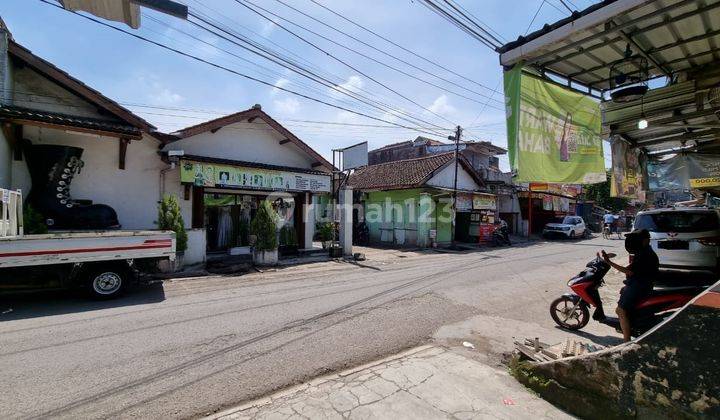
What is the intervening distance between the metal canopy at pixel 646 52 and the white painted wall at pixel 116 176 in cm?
1209

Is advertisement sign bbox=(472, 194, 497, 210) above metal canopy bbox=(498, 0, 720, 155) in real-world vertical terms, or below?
below

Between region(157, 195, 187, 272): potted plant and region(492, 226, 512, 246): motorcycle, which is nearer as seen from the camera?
region(157, 195, 187, 272): potted plant

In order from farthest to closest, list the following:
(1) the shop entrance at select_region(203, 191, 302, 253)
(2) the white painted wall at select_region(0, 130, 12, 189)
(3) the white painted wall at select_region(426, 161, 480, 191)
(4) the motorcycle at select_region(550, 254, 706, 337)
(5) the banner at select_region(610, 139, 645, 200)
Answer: (3) the white painted wall at select_region(426, 161, 480, 191), (1) the shop entrance at select_region(203, 191, 302, 253), (2) the white painted wall at select_region(0, 130, 12, 189), (5) the banner at select_region(610, 139, 645, 200), (4) the motorcycle at select_region(550, 254, 706, 337)

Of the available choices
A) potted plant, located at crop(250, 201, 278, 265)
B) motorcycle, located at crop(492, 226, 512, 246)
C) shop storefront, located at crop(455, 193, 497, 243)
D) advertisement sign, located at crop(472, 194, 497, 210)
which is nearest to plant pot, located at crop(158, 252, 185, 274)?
potted plant, located at crop(250, 201, 278, 265)

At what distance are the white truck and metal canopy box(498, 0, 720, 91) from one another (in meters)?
8.21

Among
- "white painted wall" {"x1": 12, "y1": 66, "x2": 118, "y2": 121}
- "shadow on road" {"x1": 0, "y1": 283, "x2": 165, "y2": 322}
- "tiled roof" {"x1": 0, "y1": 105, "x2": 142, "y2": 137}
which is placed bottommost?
"shadow on road" {"x1": 0, "y1": 283, "x2": 165, "y2": 322}

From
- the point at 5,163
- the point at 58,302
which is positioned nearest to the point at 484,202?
the point at 58,302

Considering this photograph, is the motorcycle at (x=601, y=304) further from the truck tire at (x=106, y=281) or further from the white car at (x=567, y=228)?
the white car at (x=567, y=228)

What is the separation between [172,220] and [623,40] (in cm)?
1146

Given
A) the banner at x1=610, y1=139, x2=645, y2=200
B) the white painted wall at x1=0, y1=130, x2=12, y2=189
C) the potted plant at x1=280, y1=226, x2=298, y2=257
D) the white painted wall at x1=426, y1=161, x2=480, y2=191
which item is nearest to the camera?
the banner at x1=610, y1=139, x2=645, y2=200

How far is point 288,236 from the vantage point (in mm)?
15625

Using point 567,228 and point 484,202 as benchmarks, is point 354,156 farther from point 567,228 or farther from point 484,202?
point 567,228

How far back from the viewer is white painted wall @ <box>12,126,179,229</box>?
1064 centimetres

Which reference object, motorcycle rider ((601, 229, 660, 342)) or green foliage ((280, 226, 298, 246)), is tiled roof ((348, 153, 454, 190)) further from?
motorcycle rider ((601, 229, 660, 342))
